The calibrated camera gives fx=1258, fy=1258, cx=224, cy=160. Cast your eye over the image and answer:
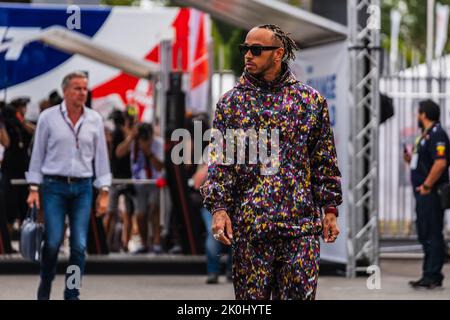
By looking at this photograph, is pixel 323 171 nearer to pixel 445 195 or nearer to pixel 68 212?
pixel 68 212

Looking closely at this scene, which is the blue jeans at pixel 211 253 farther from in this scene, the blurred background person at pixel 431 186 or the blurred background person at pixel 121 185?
the blurred background person at pixel 121 185

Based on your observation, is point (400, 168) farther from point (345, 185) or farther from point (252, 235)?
point (252, 235)

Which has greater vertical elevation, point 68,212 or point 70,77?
point 70,77

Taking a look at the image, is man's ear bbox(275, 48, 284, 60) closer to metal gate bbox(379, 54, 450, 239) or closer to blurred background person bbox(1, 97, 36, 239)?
blurred background person bbox(1, 97, 36, 239)

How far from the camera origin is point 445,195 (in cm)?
1222

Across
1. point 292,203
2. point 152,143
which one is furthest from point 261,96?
point 152,143

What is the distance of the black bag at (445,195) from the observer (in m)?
12.2

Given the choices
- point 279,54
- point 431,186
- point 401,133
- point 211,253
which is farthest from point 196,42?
point 279,54

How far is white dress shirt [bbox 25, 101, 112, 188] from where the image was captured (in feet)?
31.2

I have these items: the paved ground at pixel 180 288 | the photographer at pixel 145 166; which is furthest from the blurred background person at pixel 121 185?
the paved ground at pixel 180 288

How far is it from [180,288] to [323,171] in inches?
258
